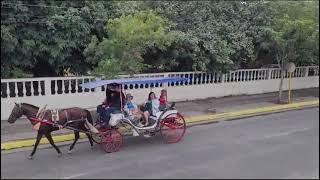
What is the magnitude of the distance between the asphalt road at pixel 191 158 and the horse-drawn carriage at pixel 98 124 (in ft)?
0.99

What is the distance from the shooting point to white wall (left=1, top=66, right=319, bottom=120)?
47.7 ft

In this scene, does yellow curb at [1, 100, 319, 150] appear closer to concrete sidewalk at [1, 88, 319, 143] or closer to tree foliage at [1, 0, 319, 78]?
concrete sidewalk at [1, 88, 319, 143]

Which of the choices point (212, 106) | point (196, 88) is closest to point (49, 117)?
point (212, 106)

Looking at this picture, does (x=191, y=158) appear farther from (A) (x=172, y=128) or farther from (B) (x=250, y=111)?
(B) (x=250, y=111)

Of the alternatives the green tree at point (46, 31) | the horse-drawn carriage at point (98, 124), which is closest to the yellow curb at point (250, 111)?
the horse-drawn carriage at point (98, 124)

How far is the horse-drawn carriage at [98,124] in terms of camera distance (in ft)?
35.2

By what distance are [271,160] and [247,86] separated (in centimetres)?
1207

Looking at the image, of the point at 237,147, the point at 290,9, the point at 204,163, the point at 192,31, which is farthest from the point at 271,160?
the point at 290,9

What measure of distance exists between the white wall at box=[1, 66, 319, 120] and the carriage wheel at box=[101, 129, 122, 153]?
4.24m

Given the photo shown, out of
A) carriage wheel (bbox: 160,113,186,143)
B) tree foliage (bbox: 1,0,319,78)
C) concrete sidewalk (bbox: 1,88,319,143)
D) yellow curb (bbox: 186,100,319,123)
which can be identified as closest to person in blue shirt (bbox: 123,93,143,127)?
carriage wheel (bbox: 160,113,186,143)

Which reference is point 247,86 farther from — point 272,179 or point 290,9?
point 272,179

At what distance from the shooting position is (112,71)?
46.3 feet

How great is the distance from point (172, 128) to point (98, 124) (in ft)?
6.69

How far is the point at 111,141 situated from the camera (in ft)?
36.8
